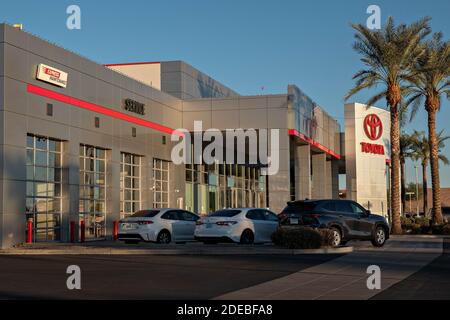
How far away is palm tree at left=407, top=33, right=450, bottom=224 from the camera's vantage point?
37.5 meters

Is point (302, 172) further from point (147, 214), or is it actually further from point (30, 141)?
point (30, 141)

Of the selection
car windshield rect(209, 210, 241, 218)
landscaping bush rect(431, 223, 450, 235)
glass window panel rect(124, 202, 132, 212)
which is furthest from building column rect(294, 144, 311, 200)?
car windshield rect(209, 210, 241, 218)

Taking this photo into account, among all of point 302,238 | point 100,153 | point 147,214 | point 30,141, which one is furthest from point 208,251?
point 100,153

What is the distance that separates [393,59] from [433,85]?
16.5ft

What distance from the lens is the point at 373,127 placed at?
57.8 metres

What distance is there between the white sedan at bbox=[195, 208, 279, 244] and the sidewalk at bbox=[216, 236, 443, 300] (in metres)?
4.46

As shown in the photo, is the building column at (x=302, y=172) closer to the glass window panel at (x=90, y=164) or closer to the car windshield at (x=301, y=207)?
the glass window panel at (x=90, y=164)

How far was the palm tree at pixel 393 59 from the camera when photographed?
3522cm

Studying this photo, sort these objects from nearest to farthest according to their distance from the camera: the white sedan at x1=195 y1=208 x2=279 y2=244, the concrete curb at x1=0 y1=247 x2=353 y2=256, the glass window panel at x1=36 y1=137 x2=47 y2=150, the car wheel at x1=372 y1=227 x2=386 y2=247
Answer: the concrete curb at x1=0 y1=247 x2=353 y2=256
the white sedan at x1=195 y1=208 x2=279 y2=244
the car wheel at x1=372 y1=227 x2=386 y2=247
the glass window panel at x1=36 y1=137 x2=47 y2=150

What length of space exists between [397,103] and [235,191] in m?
15.3

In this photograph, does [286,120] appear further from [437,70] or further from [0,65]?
[0,65]

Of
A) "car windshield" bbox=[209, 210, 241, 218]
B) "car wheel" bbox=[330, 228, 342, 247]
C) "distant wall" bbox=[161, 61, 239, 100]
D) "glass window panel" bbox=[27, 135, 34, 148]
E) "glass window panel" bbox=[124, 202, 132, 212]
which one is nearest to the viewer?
"car wheel" bbox=[330, 228, 342, 247]

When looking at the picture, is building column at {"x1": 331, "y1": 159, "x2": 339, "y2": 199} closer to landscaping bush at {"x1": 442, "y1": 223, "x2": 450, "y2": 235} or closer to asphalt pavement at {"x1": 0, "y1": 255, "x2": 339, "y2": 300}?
landscaping bush at {"x1": 442, "y1": 223, "x2": 450, "y2": 235}

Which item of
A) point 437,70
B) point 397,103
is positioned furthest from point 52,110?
point 437,70
